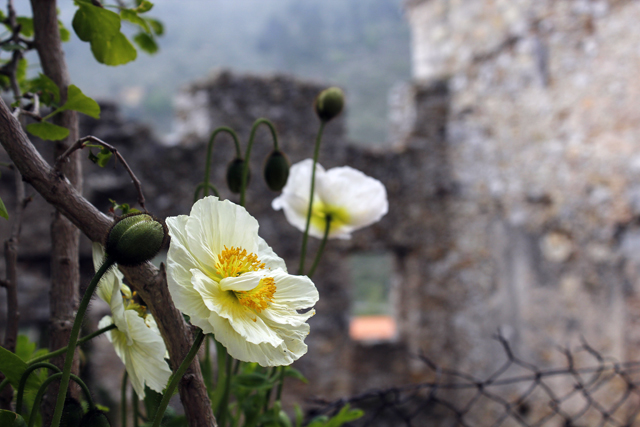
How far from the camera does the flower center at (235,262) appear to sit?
1.49ft

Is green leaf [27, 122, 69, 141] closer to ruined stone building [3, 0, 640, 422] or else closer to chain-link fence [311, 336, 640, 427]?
chain-link fence [311, 336, 640, 427]

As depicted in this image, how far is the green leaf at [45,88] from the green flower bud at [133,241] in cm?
32

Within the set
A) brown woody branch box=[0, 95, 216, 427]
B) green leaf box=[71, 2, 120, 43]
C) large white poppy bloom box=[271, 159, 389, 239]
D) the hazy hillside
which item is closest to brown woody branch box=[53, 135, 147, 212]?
brown woody branch box=[0, 95, 216, 427]

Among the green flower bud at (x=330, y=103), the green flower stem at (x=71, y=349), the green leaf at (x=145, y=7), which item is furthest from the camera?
the green flower bud at (x=330, y=103)

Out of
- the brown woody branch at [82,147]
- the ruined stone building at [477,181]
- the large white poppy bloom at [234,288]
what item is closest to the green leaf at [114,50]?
the brown woody branch at [82,147]

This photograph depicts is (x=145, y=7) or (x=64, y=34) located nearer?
(x=145, y=7)

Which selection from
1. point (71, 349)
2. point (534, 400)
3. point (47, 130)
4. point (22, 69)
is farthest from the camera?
point (534, 400)

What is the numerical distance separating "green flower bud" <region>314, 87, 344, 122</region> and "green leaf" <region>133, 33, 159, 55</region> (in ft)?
1.09

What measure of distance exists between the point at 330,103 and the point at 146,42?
1.19ft

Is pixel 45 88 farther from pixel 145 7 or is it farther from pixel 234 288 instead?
pixel 234 288

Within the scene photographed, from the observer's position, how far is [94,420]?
0.46m

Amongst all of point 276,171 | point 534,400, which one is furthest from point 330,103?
point 534,400

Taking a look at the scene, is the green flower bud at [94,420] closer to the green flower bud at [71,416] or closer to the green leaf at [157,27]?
the green flower bud at [71,416]

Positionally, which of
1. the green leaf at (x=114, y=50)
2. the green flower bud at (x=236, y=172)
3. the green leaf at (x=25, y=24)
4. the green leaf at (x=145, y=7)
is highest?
the green leaf at (x=25, y=24)
